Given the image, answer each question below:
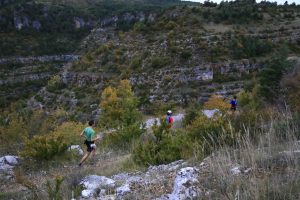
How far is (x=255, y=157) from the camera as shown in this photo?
4371mm

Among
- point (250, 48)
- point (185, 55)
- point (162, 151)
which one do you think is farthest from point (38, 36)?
point (162, 151)

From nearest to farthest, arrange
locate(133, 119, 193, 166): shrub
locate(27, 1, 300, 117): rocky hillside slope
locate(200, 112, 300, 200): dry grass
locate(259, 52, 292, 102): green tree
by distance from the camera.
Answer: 1. locate(200, 112, 300, 200): dry grass
2. locate(133, 119, 193, 166): shrub
3. locate(259, 52, 292, 102): green tree
4. locate(27, 1, 300, 117): rocky hillside slope

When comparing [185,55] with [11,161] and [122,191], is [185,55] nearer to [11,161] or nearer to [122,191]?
[11,161]

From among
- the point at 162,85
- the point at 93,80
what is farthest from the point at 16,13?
the point at 162,85

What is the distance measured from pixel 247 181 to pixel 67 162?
719 centimetres

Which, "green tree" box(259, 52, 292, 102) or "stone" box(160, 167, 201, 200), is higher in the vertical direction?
"stone" box(160, 167, 201, 200)

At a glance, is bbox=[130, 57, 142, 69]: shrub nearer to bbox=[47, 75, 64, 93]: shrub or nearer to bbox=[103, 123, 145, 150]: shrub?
bbox=[47, 75, 64, 93]: shrub

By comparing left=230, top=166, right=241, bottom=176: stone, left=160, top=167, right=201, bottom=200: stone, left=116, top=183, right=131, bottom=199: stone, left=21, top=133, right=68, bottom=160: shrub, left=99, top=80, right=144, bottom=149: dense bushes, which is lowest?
left=99, top=80, right=144, bottom=149: dense bushes

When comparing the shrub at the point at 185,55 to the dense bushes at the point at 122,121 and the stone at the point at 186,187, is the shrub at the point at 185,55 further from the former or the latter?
the stone at the point at 186,187

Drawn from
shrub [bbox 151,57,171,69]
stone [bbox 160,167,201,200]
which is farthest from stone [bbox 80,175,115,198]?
shrub [bbox 151,57,171,69]

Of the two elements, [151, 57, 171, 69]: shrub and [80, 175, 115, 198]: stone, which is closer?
[80, 175, 115, 198]: stone

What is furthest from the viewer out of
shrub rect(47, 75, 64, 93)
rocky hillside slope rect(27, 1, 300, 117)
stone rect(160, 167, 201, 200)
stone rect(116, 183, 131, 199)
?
shrub rect(47, 75, 64, 93)

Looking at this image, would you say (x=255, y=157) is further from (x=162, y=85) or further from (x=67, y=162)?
(x=162, y=85)

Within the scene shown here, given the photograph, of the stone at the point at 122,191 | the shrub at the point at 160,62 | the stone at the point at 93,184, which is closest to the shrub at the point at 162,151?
the stone at the point at 93,184
